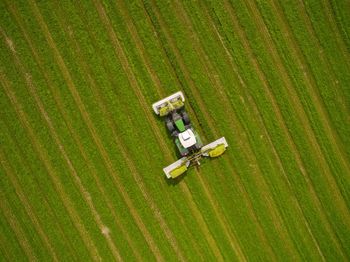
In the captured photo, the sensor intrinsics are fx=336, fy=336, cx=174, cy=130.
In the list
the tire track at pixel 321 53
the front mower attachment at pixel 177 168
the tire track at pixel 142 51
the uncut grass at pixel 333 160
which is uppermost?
the tire track at pixel 142 51

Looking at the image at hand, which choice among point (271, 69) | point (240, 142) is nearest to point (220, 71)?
point (271, 69)

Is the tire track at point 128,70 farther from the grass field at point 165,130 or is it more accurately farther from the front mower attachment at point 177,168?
the front mower attachment at point 177,168

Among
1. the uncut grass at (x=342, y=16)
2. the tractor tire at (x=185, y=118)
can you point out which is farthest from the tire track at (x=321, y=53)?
the tractor tire at (x=185, y=118)

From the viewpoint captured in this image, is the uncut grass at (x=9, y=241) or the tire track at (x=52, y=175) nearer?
the tire track at (x=52, y=175)

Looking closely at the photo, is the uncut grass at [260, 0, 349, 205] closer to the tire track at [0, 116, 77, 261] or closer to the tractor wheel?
the tractor wheel

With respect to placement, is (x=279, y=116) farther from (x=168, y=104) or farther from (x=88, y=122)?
(x=88, y=122)

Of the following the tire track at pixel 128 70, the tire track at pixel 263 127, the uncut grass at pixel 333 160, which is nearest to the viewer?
the tire track at pixel 128 70

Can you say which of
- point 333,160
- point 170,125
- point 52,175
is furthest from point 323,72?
point 52,175
